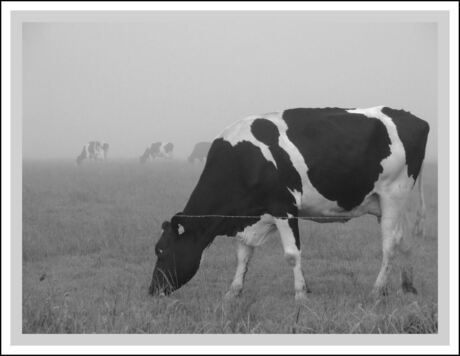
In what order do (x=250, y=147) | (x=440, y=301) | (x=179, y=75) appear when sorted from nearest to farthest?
(x=440, y=301), (x=250, y=147), (x=179, y=75)

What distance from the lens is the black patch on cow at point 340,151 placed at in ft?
25.7

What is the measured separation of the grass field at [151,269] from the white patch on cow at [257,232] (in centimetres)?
65

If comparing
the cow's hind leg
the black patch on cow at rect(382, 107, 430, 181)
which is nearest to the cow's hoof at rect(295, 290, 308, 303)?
the cow's hind leg

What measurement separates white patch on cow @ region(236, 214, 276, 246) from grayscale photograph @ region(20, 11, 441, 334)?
18 mm

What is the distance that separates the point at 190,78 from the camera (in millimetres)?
8945

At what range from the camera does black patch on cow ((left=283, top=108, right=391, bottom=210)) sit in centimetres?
784

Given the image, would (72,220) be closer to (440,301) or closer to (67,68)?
(67,68)

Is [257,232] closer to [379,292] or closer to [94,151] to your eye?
[379,292]

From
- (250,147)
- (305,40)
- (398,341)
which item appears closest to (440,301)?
(398,341)

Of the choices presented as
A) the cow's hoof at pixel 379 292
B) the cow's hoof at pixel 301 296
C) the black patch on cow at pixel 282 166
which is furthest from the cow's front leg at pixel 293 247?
the cow's hoof at pixel 379 292

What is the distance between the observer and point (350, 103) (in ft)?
30.6

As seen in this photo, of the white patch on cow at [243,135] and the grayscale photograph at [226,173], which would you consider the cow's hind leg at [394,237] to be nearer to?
the grayscale photograph at [226,173]

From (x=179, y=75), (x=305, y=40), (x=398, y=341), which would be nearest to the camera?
(x=398, y=341)

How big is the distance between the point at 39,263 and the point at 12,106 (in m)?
2.44
